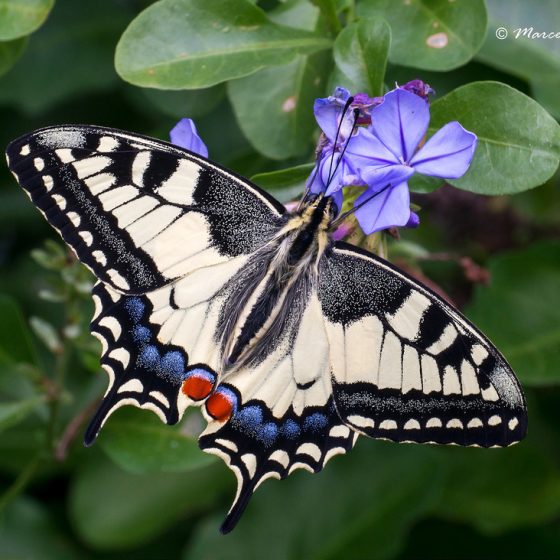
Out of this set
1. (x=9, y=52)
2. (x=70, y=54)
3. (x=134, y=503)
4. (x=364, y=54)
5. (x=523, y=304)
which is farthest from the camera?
(x=70, y=54)

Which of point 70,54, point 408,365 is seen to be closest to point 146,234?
point 408,365

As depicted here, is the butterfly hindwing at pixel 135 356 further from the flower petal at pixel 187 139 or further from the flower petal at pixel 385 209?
the flower petal at pixel 385 209

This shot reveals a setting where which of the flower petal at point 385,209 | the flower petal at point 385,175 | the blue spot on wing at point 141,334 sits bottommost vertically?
the blue spot on wing at point 141,334

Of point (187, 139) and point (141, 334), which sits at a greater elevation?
point (187, 139)

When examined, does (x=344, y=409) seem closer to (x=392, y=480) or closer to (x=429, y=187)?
(x=429, y=187)

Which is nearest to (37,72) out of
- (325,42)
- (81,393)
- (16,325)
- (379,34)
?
(16,325)

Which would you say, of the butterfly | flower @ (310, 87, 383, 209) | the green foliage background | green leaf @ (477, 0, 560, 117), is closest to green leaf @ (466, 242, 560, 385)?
the green foliage background

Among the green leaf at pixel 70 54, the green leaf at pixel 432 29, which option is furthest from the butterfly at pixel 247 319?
the green leaf at pixel 70 54

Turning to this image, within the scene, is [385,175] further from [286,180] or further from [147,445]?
[147,445]
